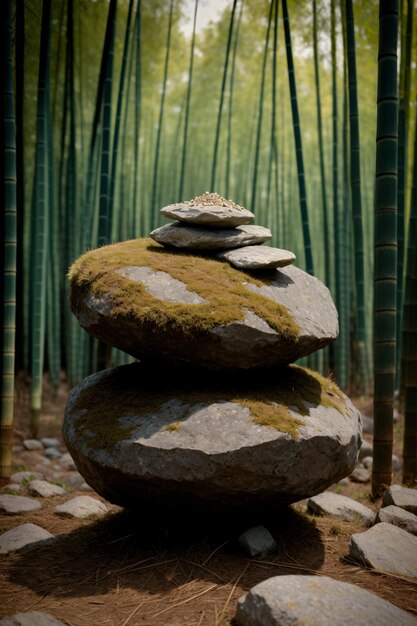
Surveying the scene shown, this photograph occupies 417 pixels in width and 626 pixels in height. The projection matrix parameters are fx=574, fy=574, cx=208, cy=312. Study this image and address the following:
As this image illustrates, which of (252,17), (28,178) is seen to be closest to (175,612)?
(28,178)

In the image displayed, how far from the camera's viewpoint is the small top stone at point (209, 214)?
102 inches

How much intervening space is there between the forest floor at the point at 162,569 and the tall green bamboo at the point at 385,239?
Result: 515 mm

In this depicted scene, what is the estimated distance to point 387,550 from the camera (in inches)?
88.9

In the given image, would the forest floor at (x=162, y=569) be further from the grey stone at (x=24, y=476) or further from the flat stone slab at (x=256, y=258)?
the flat stone slab at (x=256, y=258)

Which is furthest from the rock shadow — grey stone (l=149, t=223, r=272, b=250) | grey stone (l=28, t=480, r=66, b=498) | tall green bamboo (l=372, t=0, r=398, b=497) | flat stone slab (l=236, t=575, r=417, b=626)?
grey stone (l=149, t=223, r=272, b=250)

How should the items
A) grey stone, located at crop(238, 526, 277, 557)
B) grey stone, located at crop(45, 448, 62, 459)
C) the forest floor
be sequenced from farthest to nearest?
1. grey stone, located at crop(45, 448, 62, 459)
2. grey stone, located at crop(238, 526, 277, 557)
3. the forest floor

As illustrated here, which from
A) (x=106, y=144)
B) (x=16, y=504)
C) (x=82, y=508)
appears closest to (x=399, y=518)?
(x=82, y=508)

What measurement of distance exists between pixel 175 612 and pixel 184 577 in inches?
8.9

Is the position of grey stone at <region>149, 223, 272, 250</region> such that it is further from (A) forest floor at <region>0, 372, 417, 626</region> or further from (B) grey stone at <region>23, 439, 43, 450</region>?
(B) grey stone at <region>23, 439, 43, 450</region>

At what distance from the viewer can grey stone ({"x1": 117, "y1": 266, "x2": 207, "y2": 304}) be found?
7.82 ft

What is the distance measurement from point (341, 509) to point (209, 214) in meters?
1.56

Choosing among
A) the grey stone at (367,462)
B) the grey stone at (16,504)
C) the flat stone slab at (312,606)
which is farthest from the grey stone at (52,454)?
the flat stone slab at (312,606)

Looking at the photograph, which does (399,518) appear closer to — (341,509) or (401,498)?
(401,498)

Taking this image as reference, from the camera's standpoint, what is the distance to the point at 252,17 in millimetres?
7516
